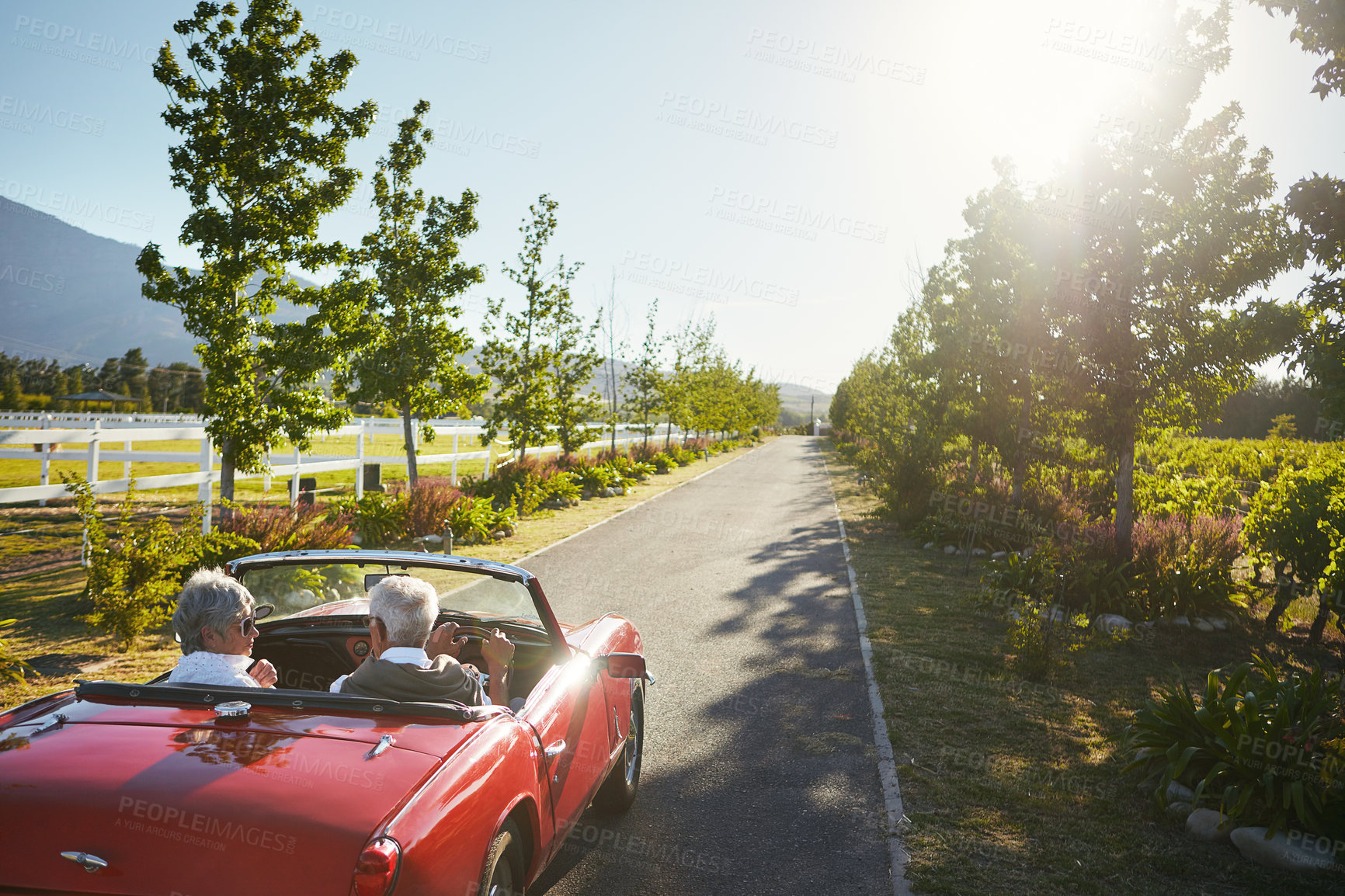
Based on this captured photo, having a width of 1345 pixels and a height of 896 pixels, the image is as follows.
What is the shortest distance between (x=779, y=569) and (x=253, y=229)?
8.24m

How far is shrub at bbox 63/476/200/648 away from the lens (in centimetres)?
647

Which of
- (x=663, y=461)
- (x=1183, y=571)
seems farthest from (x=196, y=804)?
(x=663, y=461)

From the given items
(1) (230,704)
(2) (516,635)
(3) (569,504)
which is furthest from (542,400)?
(1) (230,704)

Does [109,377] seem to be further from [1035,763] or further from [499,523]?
[1035,763]

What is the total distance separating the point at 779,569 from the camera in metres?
11.9

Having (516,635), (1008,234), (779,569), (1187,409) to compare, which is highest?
(1008,234)

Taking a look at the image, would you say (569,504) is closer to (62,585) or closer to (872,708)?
(62,585)

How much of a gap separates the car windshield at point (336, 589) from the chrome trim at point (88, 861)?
1300 millimetres

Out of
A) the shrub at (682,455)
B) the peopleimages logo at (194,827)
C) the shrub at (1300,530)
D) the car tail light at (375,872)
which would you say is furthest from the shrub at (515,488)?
the shrub at (682,455)

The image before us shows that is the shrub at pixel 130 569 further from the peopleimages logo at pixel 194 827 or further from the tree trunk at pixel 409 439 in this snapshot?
the tree trunk at pixel 409 439

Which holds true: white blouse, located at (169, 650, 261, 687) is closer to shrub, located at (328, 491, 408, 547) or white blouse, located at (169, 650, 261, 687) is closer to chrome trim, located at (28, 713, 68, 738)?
chrome trim, located at (28, 713, 68, 738)

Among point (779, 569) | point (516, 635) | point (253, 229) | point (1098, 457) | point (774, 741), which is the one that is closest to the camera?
point (516, 635)

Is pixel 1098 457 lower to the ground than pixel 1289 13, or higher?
lower

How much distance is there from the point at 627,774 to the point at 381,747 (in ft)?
7.56
